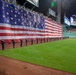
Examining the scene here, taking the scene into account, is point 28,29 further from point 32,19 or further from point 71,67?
point 71,67

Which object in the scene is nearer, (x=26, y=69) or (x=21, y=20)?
(x=26, y=69)

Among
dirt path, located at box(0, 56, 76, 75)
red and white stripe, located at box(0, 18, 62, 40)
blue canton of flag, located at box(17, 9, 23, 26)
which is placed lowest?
dirt path, located at box(0, 56, 76, 75)

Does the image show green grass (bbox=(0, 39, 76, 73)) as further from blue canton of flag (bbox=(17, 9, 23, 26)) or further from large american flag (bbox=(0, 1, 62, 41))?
blue canton of flag (bbox=(17, 9, 23, 26))

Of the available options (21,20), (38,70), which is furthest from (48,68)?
(21,20)

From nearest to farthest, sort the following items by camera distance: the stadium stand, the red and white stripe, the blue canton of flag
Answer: the red and white stripe → the stadium stand → the blue canton of flag

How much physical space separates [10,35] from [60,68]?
834 cm

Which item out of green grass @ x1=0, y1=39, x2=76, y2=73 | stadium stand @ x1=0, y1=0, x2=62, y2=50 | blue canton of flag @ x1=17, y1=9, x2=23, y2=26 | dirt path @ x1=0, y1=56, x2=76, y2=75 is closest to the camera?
dirt path @ x1=0, y1=56, x2=76, y2=75

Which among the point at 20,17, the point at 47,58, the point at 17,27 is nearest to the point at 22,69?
the point at 47,58

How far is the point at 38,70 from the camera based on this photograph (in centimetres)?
680

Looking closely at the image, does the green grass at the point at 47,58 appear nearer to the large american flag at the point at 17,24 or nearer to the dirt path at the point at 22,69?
the dirt path at the point at 22,69

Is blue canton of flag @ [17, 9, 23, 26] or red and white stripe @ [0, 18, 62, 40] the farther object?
blue canton of flag @ [17, 9, 23, 26]

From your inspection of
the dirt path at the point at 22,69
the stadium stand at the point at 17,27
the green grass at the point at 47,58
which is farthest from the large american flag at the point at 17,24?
the dirt path at the point at 22,69

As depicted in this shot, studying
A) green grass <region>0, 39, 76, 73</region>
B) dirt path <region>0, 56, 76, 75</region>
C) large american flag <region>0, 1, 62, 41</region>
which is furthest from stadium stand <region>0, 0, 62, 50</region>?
dirt path <region>0, 56, 76, 75</region>

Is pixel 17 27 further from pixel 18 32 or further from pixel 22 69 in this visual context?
pixel 22 69
